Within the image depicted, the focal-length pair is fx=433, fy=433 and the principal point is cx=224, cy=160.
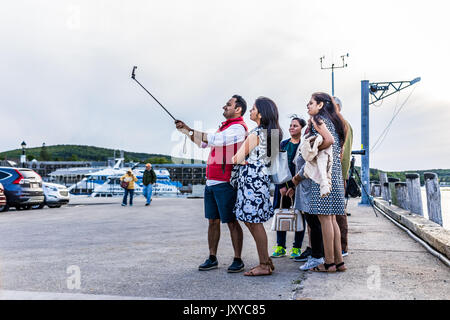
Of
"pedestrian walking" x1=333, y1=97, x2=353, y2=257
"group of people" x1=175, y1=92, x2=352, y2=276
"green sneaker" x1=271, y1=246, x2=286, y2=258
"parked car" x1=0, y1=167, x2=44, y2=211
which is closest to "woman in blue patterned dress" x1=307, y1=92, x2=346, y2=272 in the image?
"group of people" x1=175, y1=92, x2=352, y2=276

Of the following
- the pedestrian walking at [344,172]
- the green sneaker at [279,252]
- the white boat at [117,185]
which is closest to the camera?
the pedestrian walking at [344,172]

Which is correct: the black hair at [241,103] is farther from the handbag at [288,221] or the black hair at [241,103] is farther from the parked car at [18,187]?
the parked car at [18,187]

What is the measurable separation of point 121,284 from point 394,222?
6814 millimetres

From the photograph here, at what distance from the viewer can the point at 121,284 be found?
377 centimetres

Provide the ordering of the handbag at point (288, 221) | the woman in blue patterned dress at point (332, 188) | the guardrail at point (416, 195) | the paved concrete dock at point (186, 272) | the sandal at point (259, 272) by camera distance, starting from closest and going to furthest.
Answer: the paved concrete dock at point (186, 272)
the sandal at point (259, 272)
the woman in blue patterned dress at point (332, 188)
the handbag at point (288, 221)
the guardrail at point (416, 195)

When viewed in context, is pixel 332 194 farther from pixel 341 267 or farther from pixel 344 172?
pixel 344 172

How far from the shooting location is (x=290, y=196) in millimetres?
5031

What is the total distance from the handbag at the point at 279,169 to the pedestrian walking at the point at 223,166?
1.31ft

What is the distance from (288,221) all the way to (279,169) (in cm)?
64

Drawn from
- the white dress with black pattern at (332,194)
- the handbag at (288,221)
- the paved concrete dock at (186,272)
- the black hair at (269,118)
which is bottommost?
the paved concrete dock at (186,272)

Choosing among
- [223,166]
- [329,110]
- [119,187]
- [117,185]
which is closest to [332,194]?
[329,110]

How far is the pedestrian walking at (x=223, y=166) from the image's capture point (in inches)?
166

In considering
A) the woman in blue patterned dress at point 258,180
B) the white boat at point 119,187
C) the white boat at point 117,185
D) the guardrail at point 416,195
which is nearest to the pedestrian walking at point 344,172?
the woman in blue patterned dress at point 258,180
